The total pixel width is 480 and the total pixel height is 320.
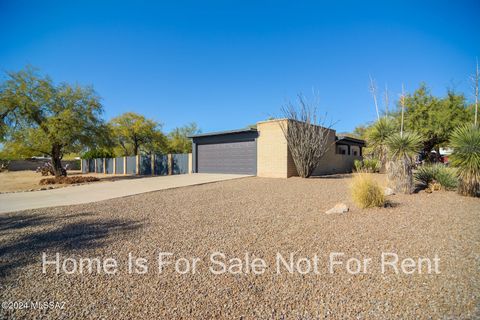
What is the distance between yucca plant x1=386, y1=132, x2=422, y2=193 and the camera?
24.9 ft

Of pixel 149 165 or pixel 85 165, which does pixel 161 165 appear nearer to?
pixel 149 165

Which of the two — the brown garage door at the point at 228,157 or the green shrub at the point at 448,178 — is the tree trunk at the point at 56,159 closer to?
the brown garage door at the point at 228,157

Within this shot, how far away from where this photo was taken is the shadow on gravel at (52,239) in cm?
335

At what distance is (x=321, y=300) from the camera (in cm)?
237

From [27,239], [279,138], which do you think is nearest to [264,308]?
[27,239]

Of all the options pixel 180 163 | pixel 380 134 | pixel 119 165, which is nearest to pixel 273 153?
pixel 380 134

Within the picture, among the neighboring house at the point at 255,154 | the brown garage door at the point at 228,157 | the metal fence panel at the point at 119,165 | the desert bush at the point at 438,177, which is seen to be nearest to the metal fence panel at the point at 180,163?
the neighboring house at the point at 255,154

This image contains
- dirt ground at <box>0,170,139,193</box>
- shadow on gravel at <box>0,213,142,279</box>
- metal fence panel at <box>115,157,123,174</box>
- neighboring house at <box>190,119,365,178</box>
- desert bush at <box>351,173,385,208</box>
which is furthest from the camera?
metal fence panel at <box>115,157,123,174</box>

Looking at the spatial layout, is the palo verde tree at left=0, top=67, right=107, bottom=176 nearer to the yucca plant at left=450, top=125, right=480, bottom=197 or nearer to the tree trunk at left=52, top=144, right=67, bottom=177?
the tree trunk at left=52, top=144, right=67, bottom=177

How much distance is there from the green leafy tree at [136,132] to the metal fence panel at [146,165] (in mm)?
6361

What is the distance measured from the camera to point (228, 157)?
54.8ft

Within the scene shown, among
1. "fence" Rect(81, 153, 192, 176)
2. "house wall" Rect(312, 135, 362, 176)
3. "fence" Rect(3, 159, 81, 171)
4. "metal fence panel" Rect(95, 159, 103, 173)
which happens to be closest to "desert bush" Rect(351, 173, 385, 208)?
"house wall" Rect(312, 135, 362, 176)

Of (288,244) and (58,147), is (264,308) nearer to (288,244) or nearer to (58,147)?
(288,244)

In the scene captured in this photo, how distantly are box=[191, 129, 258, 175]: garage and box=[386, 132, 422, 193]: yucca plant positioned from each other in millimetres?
8278
